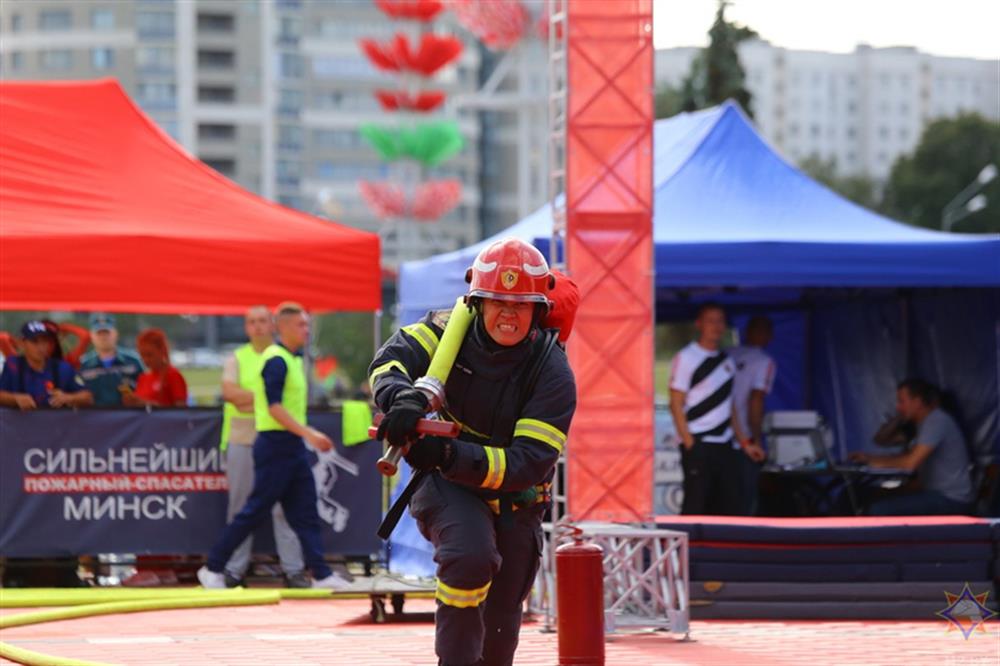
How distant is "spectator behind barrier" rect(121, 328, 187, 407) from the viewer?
45.6 ft

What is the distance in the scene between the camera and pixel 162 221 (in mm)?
13023

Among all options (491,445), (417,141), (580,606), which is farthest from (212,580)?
(417,141)

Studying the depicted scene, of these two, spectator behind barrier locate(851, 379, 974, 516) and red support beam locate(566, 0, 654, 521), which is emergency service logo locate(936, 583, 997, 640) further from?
red support beam locate(566, 0, 654, 521)

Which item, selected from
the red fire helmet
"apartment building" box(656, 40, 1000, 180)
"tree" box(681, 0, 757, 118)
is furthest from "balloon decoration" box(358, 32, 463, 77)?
"apartment building" box(656, 40, 1000, 180)

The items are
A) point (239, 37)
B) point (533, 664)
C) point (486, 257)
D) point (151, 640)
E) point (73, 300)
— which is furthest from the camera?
point (239, 37)

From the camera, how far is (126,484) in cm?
1289

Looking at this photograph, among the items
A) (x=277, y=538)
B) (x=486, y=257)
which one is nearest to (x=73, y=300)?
(x=277, y=538)

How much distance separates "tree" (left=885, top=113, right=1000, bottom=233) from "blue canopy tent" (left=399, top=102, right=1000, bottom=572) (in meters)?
71.4

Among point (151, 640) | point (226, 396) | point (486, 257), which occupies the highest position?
point (486, 257)

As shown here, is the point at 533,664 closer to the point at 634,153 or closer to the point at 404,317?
the point at 634,153

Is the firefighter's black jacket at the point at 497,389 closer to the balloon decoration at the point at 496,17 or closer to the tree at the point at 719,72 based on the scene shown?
the tree at the point at 719,72

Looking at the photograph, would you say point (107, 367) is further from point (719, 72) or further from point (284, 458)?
point (719, 72)

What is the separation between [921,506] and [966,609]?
1.49 m

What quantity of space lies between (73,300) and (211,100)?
11282 cm
